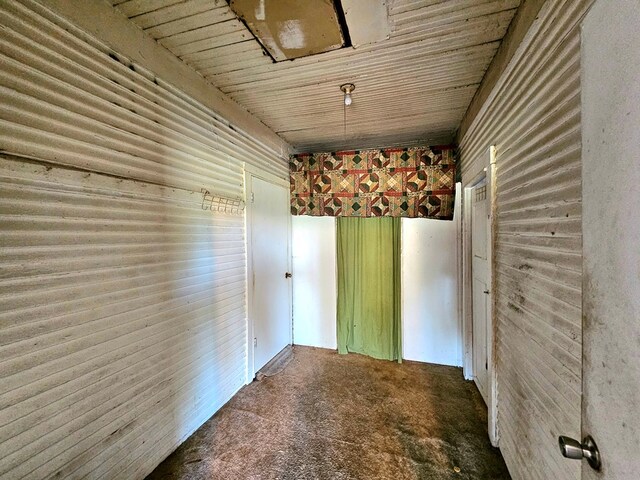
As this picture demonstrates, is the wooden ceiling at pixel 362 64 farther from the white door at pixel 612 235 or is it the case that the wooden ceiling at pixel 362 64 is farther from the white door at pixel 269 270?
the white door at pixel 612 235

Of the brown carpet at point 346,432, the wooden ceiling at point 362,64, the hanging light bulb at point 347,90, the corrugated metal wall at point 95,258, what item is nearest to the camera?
the corrugated metal wall at point 95,258

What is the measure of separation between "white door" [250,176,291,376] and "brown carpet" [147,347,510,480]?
0.41m

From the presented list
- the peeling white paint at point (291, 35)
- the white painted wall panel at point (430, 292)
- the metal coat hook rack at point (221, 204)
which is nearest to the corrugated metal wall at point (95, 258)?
the metal coat hook rack at point (221, 204)

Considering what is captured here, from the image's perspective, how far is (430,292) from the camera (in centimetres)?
295

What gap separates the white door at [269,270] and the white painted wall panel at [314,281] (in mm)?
152

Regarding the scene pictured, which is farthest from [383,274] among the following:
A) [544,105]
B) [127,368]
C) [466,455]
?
[127,368]

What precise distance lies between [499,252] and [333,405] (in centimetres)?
177

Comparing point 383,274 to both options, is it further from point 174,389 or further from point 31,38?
point 31,38

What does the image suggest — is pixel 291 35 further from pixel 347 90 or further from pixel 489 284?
pixel 489 284

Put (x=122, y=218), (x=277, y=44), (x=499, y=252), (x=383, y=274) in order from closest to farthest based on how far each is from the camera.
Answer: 1. (x=122, y=218)
2. (x=277, y=44)
3. (x=499, y=252)
4. (x=383, y=274)

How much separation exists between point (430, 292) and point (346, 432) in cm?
169

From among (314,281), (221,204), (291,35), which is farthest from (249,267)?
(291,35)

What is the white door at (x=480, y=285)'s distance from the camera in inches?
84.3

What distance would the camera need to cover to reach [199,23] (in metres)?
1.39
